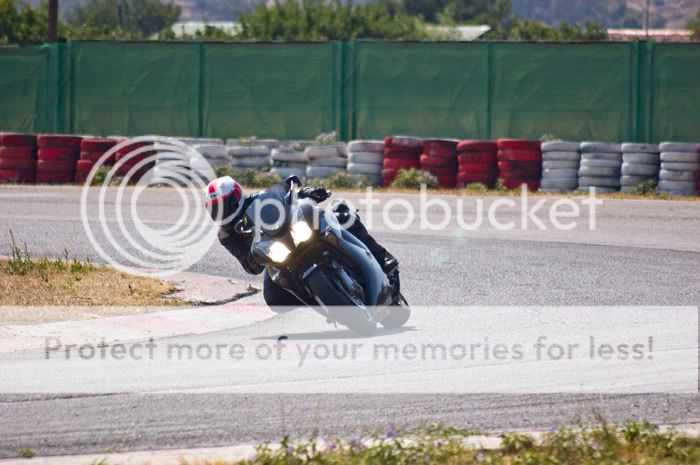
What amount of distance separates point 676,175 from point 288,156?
25.1 ft

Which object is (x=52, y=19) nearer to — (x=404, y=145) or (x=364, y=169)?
(x=364, y=169)

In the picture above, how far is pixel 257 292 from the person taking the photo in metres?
12.3

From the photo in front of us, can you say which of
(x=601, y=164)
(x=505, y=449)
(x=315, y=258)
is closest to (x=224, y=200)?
(x=315, y=258)

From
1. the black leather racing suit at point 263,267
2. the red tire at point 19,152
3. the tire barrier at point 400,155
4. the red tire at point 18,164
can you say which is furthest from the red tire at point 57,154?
the black leather racing suit at point 263,267

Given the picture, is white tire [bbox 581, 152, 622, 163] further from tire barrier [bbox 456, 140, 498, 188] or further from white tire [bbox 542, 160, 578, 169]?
tire barrier [bbox 456, 140, 498, 188]

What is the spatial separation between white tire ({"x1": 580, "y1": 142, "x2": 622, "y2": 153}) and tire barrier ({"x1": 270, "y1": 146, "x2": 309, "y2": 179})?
5591 millimetres

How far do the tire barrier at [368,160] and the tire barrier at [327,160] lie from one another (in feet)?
0.97

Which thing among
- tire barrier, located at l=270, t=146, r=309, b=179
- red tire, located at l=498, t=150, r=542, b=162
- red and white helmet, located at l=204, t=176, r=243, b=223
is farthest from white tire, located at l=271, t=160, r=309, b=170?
red and white helmet, located at l=204, t=176, r=243, b=223

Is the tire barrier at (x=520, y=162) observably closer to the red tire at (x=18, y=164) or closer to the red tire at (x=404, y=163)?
the red tire at (x=404, y=163)

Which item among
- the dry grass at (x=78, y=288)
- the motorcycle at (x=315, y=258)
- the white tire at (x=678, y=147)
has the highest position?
the white tire at (x=678, y=147)

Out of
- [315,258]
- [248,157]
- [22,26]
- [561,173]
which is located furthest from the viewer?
[22,26]

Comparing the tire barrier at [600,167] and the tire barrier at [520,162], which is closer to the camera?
the tire barrier at [600,167]

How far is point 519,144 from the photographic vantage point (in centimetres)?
2228

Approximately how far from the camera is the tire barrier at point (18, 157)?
79.9 feet
